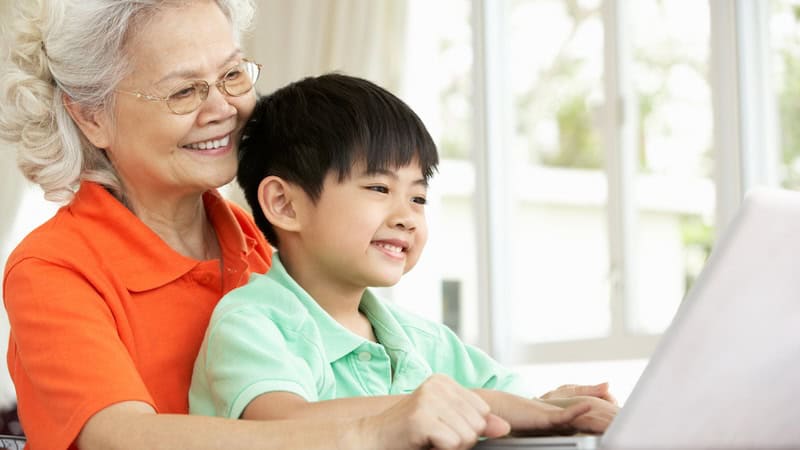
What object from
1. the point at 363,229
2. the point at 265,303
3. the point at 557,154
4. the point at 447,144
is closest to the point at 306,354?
the point at 265,303

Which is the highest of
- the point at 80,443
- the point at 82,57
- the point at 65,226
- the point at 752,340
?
the point at 82,57

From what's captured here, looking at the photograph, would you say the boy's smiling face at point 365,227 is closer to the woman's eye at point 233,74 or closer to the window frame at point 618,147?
the woman's eye at point 233,74

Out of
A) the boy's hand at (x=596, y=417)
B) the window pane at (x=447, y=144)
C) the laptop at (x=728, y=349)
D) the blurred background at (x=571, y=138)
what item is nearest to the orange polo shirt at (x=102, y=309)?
the boy's hand at (x=596, y=417)

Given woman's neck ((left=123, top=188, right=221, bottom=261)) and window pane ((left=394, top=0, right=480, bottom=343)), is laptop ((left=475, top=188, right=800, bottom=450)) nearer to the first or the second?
woman's neck ((left=123, top=188, right=221, bottom=261))

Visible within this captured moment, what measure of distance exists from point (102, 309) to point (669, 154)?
328cm

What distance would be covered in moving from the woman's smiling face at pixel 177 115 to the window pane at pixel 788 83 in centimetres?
245

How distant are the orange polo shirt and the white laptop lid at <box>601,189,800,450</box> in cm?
70

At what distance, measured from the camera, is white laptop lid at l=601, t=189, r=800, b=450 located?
102 cm

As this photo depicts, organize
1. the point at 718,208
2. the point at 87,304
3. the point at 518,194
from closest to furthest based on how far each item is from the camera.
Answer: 1. the point at 87,304
2. the point at 718,208
3. the point at 518,194

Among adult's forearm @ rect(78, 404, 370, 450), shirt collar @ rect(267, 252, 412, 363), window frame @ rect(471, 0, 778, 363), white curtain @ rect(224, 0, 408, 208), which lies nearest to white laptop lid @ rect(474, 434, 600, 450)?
adult's forearm @ rect(78, 404, 370, 450)

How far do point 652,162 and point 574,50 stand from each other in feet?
1.98

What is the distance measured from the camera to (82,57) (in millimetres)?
1837

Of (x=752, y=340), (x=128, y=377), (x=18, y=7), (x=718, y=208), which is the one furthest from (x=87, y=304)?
(x=718, y=208)

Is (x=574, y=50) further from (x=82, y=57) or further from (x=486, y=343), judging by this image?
(x=82, y=57)
